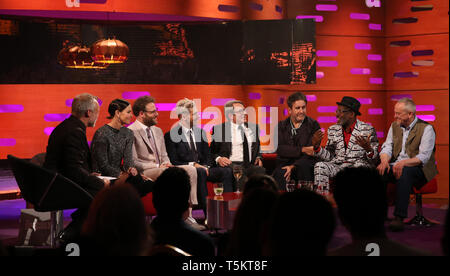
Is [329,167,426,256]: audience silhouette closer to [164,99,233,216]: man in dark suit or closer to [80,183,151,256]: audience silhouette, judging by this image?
[80,183,151,256]: audience silhouette

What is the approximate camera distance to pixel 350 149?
5.94 metres

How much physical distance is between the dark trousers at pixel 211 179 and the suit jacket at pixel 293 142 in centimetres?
56

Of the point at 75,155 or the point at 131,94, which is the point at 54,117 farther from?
the point at 75,155

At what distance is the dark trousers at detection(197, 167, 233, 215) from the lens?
5.87 meters

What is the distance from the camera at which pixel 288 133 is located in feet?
20.7

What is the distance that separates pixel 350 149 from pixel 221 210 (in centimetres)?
165

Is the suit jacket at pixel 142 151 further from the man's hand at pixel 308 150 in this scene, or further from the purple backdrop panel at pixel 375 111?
the purple backdrop panel at pixel 375 111

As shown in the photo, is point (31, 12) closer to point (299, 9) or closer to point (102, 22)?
point (102, 22)

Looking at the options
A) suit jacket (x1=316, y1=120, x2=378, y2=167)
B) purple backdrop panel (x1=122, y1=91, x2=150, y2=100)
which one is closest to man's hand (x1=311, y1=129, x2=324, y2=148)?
suit jacket (x1=316, y1=120, x2=378, y2=167)

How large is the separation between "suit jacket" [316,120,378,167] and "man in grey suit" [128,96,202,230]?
1412 millimetres

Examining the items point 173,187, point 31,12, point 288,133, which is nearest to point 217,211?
point 288,133

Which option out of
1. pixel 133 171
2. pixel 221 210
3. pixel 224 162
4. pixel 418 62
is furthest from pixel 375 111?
pixel 133 171

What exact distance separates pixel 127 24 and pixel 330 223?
249 inches
